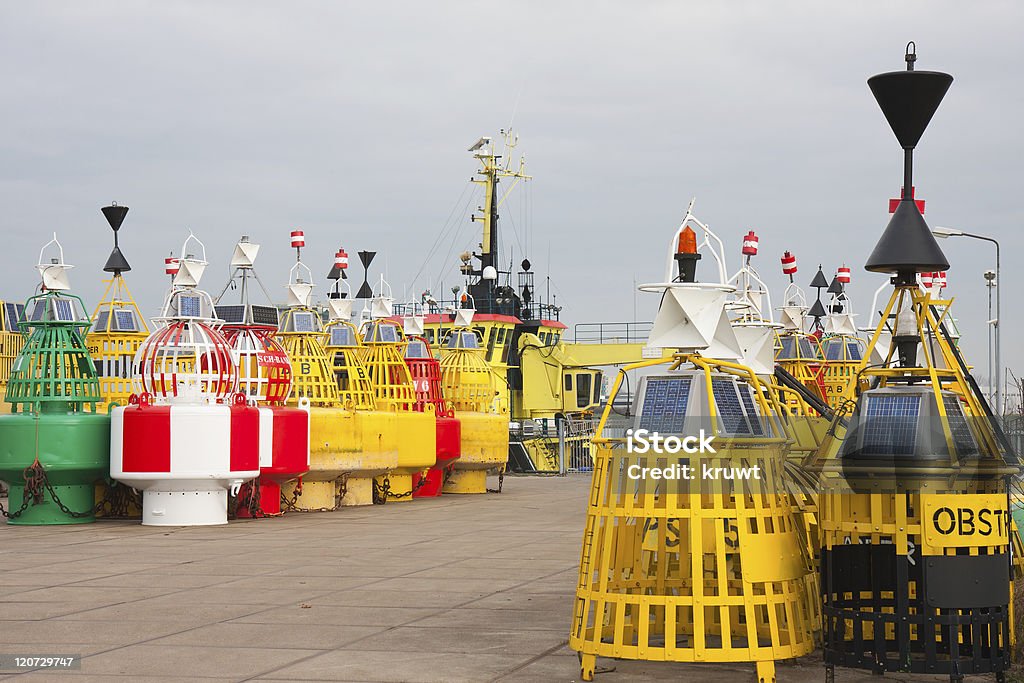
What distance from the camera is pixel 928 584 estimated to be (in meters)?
7.75

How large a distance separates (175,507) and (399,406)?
915 centimetres

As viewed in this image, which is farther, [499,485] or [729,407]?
[499,485]

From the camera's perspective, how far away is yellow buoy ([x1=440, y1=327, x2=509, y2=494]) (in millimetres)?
30016

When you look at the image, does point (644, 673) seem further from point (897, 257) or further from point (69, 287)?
point (69, 287)

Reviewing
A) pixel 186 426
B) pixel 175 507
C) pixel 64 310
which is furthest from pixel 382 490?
pixel 64 310

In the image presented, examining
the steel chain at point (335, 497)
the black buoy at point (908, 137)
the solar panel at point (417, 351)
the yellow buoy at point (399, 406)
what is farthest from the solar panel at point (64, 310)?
the black buoy at point (908, 137)

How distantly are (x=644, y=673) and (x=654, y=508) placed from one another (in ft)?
4.17

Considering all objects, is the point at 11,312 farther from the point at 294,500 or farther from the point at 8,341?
the point at 294,500

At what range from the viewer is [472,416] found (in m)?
30.3

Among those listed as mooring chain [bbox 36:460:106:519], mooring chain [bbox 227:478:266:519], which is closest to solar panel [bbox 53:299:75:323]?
mooring chain [bbox 36:460:106:519]

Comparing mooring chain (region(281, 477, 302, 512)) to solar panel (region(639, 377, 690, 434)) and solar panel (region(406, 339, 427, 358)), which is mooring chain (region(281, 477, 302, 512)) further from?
solar panel (region(639, 377, 690, 434))

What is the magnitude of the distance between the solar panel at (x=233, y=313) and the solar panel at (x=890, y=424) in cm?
1673

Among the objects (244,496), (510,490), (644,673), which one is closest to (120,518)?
(244,496)

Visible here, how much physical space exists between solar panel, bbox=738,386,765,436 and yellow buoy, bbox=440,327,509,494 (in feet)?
68.6
